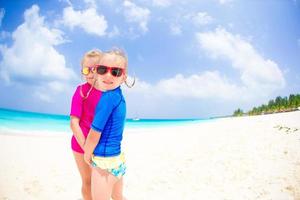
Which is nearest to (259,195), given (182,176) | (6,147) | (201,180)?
(201,180)

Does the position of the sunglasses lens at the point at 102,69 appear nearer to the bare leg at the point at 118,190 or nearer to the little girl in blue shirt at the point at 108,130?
the little girl in blue shirt at the point at 108,130

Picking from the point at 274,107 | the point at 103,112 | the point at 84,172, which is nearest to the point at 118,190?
the point at 84,172

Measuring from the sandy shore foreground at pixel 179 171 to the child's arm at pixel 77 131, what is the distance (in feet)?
4.33

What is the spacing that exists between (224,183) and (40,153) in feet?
6.39

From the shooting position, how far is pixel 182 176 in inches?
119

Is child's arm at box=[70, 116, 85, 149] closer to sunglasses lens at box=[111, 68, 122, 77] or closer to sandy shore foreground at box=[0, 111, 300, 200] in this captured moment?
sunglasses lens at box=[111, 68, 122, 77]

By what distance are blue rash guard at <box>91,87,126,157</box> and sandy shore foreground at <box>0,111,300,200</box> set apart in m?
1.46

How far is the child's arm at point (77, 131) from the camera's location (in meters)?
1.29

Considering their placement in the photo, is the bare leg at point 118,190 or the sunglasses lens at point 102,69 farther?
the bare leg at point 118,190

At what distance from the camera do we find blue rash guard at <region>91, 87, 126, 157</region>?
112 cm

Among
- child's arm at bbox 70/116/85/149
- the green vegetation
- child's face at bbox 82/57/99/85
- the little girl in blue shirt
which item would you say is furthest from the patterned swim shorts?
the green vegetation

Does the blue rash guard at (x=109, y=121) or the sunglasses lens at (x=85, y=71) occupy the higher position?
the sunglasses lens at (x=85, y=71)

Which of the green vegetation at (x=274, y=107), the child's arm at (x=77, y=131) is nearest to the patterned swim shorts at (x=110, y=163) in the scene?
the child's arm at (x=77, y=131)

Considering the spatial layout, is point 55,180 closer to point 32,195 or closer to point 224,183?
point 32,195
